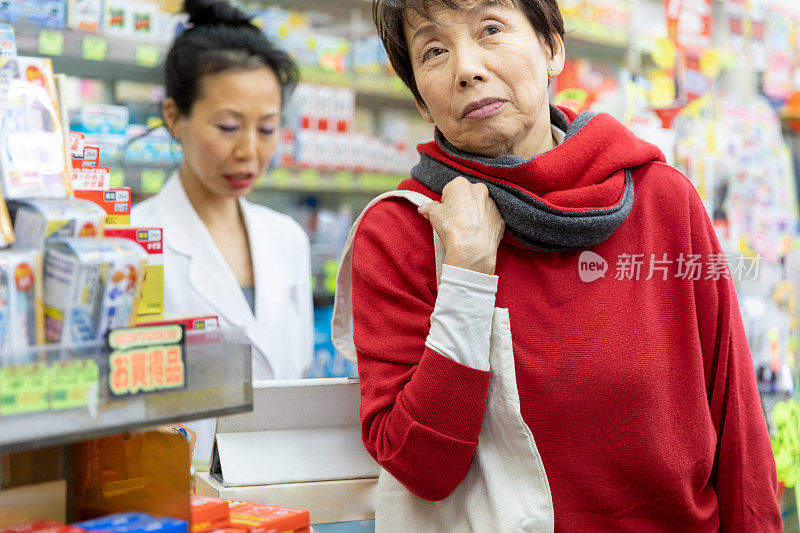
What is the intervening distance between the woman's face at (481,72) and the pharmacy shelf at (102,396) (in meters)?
0.61

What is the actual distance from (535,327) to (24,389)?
2.50ft

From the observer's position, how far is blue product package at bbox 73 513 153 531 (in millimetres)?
954

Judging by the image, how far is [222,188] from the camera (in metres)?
2.55

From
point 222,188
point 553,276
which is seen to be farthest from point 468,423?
point 222,188

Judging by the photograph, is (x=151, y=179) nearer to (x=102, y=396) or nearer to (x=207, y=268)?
(x=207, y=268)

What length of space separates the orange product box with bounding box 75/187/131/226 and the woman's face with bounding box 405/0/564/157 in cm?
56

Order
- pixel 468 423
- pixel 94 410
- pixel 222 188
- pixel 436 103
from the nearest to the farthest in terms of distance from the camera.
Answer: pixel 94 410 < pixel 468 423 < pixel 436 103 < pixel 222 188

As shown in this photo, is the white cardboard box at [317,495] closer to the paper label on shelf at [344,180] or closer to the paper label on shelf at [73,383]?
the paper label on shelf at [73,383]

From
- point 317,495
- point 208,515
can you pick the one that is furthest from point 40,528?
point 317,495

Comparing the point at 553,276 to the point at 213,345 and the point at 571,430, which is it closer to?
the point at 571,430

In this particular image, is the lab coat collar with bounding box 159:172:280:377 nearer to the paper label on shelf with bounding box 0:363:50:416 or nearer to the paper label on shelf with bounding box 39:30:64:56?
the paper label on shelf with bounding box 39:30:64:56

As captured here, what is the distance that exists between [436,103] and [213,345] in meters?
0.66

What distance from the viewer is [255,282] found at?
2643 millimetres

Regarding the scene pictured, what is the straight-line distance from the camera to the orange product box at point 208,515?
1025mm
